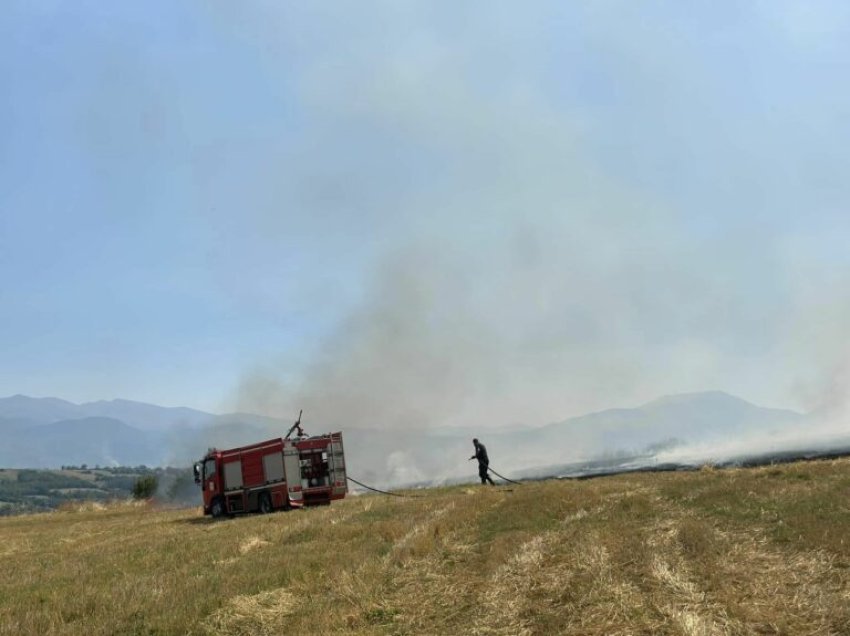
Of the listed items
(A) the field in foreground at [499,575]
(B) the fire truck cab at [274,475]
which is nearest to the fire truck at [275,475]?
(B) the fire truck cab at [274,475]

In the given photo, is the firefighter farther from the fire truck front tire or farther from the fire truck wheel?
the fire truck front tire

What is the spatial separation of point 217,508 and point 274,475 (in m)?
4.19

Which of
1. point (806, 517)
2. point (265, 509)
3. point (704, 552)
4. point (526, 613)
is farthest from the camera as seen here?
point (265, 509)

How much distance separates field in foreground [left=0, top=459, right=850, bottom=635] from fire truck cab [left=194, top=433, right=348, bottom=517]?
11.4 meters

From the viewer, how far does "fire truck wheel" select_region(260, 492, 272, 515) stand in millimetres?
29719

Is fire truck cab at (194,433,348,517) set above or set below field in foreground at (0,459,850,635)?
above

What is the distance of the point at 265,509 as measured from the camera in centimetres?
2980

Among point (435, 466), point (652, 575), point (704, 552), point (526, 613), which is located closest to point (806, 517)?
point (704, 552)

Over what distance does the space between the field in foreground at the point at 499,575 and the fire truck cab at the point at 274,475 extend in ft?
37.5

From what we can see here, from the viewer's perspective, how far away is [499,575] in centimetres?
1029

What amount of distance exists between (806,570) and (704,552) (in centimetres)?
156

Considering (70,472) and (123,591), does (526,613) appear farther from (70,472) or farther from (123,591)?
(70,472)

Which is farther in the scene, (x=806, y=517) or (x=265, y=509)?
(x=265, y=509)

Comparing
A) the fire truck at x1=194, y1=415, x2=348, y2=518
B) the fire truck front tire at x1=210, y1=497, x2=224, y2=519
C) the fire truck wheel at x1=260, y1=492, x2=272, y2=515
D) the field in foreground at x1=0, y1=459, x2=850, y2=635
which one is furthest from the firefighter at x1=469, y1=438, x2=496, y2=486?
the field in foreground at x1=0, y1=459, x2=850, y2=635
